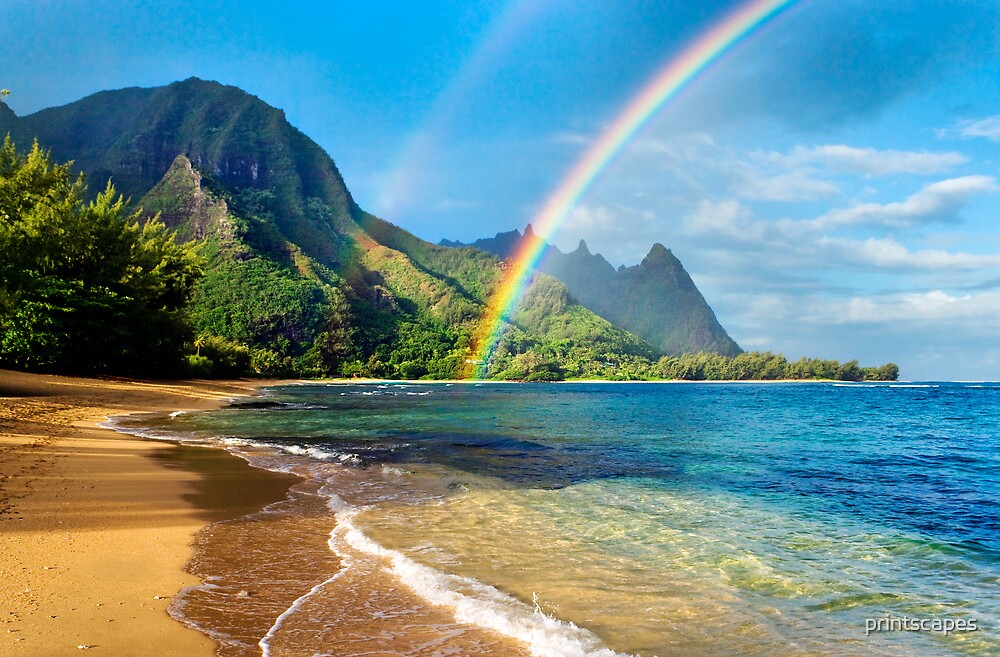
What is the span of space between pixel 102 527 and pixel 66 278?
129ft

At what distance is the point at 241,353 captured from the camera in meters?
85.6

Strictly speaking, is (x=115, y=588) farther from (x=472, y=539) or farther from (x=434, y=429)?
(x=434, y=429)

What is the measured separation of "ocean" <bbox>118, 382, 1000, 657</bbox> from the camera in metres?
5.18

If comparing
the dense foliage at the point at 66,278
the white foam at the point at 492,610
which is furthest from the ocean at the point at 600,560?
the dense foliage at the point at 66,278

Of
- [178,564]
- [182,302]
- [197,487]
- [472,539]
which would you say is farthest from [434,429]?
[182,302]

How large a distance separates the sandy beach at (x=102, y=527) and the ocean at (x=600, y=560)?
1.30 feet

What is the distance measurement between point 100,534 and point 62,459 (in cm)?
627

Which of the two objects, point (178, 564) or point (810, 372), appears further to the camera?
point (810, 372)

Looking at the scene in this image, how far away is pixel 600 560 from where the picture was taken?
753 centimetres

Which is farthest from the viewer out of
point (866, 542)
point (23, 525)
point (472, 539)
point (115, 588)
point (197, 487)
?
point (197, 487)

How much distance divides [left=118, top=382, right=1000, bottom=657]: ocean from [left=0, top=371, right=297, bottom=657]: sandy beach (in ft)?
1.30

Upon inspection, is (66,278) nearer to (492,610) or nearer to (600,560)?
(600,560)

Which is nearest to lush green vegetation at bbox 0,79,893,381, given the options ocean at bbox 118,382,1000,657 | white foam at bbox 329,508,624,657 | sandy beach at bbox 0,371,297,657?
sandy beach at bbox 0,371,297,657

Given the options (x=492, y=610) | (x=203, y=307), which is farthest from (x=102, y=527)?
(x=203, y=307)
